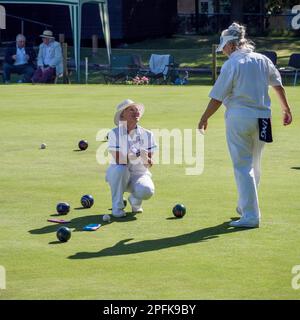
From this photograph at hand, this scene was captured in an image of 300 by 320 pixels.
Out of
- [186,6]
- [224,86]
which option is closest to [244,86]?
[224,86]

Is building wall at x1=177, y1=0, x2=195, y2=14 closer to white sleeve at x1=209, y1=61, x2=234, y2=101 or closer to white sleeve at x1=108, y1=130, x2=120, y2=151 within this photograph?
Result: white sleeve at x1=108, y1=130, x2=120, y2=151

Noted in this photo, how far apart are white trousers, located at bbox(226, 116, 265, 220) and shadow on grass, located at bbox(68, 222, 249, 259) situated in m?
0.33

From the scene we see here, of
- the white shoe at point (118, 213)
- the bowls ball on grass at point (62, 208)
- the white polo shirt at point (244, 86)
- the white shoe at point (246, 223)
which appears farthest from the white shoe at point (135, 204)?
the white polo shirt at point (244, 86)

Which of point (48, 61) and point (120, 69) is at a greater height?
point (48, 61)

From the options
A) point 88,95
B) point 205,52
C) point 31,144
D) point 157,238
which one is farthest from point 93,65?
point 157,238

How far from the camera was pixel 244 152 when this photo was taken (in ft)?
37.5

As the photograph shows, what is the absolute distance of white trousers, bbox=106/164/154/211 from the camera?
39.7ft

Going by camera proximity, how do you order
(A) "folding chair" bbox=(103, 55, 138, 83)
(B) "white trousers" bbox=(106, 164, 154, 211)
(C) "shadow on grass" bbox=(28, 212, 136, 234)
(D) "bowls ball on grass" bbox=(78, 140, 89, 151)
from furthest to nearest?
(A) "folding chair" bbox=(103, 55, 138, 83) < (D) "bowls ball on grass" bbox=(78, 140, 89, 151) < (B) "white trousers" bbox=(106, 164, 154, 211) < (C) "shadow on grass" bbox=(28, 212, 136, 234)

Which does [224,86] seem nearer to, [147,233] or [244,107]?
[244,107]

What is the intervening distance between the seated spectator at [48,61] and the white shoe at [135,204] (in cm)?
2101

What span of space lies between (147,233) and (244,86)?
5.85 feet

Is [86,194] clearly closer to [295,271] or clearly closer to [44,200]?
[44,200]

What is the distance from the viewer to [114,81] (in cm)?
3441

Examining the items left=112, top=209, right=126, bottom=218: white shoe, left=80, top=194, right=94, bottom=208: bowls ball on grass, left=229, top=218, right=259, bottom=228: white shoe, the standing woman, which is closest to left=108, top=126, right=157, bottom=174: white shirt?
left=112, top=209, right=126, bottom=218: white shoe
